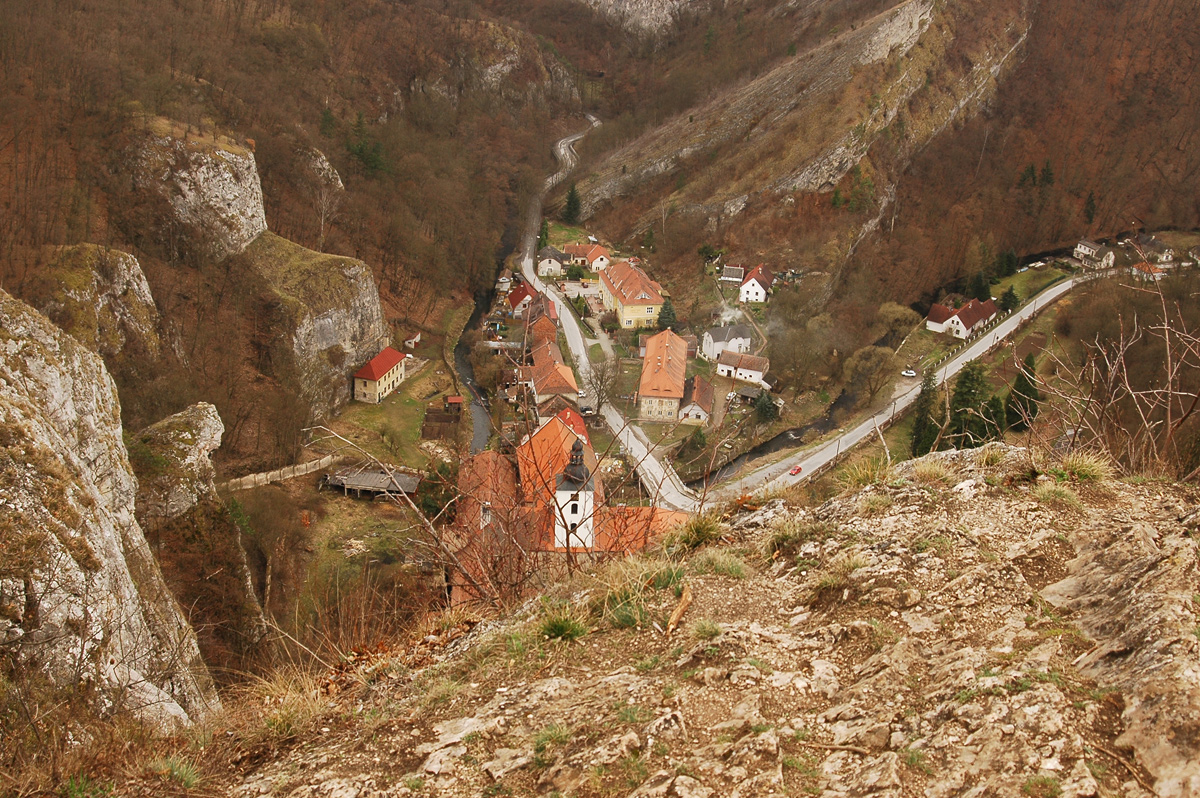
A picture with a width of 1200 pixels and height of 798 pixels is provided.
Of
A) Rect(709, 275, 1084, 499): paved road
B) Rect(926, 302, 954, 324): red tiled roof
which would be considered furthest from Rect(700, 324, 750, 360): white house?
Rect(926, 302, 954, 324): red tiled roof

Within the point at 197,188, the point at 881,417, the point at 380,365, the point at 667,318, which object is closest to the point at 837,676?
the point at 881,417

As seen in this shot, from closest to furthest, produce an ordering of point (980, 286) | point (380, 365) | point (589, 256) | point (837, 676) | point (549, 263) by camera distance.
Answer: point (837, 676), point (380, 365), point (980, 286), point (549, 263), point (589, 256)

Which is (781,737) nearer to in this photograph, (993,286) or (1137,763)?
(1137,763)

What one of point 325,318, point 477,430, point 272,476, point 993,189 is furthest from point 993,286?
point 272,476

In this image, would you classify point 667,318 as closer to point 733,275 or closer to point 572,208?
point 733,275

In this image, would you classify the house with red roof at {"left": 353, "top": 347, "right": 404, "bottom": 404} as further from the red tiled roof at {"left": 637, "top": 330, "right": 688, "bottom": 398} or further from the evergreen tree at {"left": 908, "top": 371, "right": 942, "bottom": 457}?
the evergreen tree at {"left": 908, "top": 371, "right": 942, "bottom": 457}

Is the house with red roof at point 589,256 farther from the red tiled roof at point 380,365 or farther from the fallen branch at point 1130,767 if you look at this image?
the fallen branch at point 1130,767
